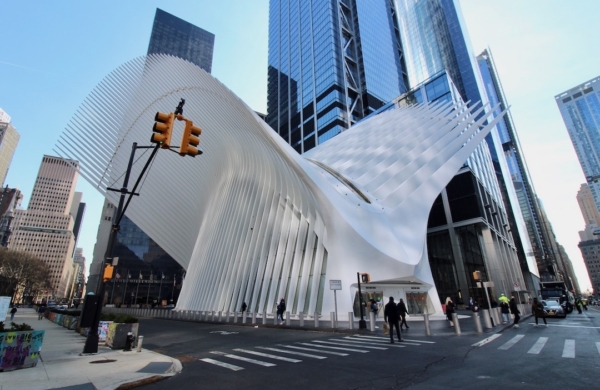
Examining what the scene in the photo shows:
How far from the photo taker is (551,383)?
5.54m

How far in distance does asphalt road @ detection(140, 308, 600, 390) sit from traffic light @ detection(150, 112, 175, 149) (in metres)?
5.22

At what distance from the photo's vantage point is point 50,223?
158 m

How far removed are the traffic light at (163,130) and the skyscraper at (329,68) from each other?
238 ft

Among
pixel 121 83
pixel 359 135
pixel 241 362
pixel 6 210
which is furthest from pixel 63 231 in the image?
pixel 241 362

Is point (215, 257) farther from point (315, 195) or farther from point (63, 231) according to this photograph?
point (63, 231)

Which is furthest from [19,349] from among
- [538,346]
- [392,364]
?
[538,346]

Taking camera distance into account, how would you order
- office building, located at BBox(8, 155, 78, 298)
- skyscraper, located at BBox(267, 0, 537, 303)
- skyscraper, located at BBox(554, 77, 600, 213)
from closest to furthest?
1. skyscraper, located at BBox(267, 0, 537, 303)
2. office building, located at BBox(8, 155, 78, 298)
3. skyscraper, located at BBox(554, 77, 600, 213)

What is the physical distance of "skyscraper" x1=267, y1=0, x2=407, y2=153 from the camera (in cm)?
8269

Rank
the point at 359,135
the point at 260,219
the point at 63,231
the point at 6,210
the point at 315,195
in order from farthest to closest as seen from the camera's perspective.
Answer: the point at 63,231
the point at 6,210
the point at 359,135
the point at 260,219
the point at 315,195

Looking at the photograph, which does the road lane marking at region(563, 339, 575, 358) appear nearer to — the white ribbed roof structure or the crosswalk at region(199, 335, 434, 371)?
the crosswalk at region(199, 335, 434, 371)

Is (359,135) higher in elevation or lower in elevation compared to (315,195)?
higher

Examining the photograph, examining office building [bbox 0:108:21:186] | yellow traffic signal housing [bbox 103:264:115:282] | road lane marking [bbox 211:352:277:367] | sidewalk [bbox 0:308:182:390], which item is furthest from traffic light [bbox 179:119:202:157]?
office building [bbox 0:108:21:186]

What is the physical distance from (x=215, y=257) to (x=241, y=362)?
25128 mm

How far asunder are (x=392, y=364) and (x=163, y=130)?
7.89 m
